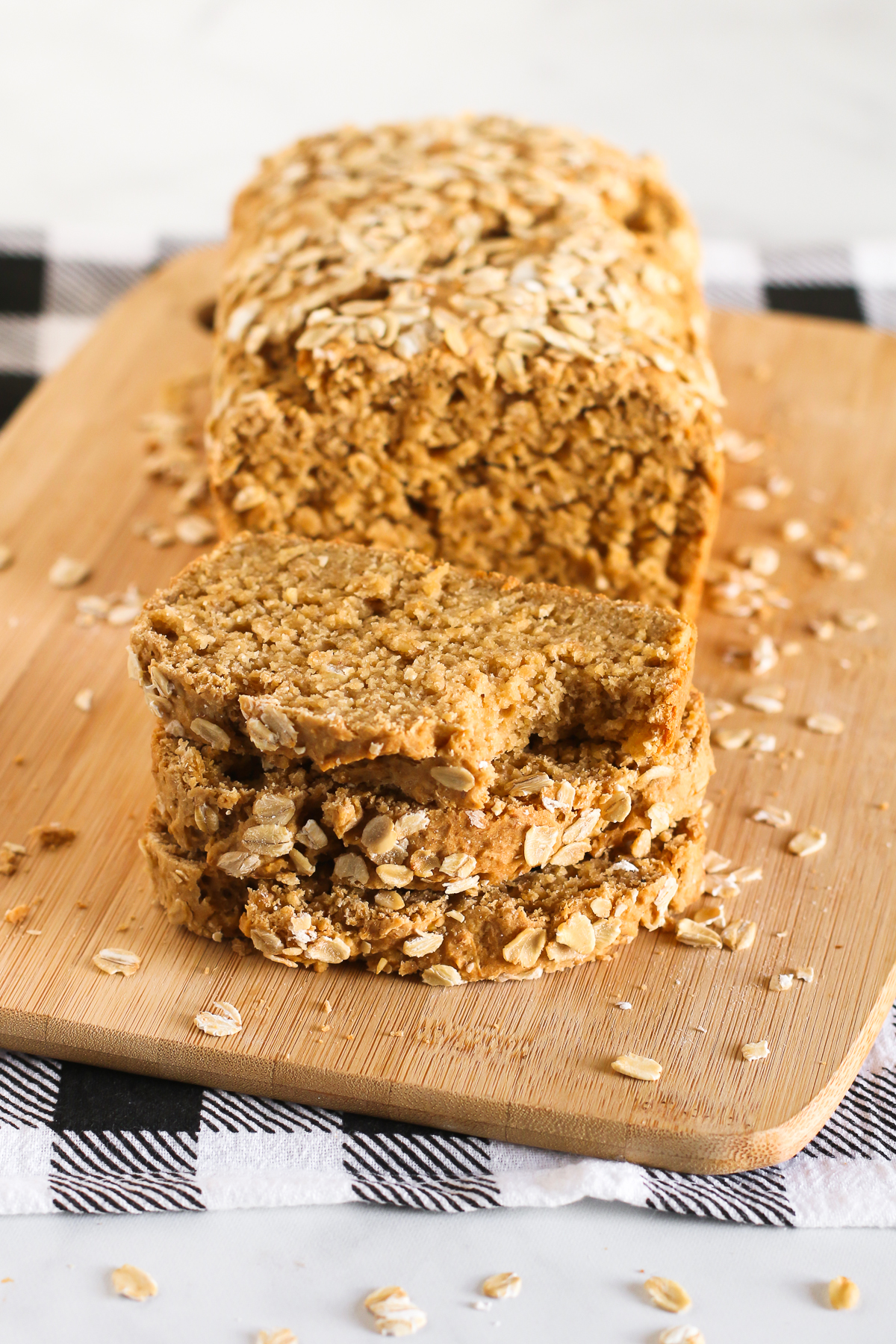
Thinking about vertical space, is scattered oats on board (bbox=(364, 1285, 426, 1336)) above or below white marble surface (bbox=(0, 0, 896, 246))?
below

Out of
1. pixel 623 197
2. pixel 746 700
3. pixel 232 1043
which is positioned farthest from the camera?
pixel 623 197

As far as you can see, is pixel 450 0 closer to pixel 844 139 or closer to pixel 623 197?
pixel 844 139

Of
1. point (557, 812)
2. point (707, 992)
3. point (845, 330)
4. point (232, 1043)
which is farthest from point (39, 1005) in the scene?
point (845, 330)

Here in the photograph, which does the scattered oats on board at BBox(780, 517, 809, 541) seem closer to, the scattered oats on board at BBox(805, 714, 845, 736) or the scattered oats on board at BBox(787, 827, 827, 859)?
the scattered oats on board at BBox(805, 714, 845, 736)

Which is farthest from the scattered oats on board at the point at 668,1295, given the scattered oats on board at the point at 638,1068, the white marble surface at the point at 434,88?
the white marble surface at the point at 434,88

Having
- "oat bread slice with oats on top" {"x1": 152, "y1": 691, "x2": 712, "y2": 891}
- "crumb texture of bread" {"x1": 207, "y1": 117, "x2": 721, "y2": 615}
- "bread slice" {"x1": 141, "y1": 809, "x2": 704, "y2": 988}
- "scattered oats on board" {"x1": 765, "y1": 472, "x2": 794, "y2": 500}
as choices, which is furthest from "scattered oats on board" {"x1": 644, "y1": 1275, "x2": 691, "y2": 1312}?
"scattered oats on board" {"x1": 765, "y1": 472, "x2": 794, "y2": 500}

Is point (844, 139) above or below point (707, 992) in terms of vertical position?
above

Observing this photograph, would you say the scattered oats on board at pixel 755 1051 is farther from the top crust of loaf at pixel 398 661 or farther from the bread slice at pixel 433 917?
the top crust of loaf at pixel 398 661

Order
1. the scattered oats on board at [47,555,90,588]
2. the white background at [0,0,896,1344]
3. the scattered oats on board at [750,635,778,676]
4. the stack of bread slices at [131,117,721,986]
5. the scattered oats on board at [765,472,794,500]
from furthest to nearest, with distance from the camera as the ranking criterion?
the white background at [0,0,896,1344] < the scattered oats on board at [765,472,794,500] < the scattered oats on board at [47,555,90,588] < the scattered oats on board at [750,635,778,676] < the stack of bread slices at [131,117,721,986]
